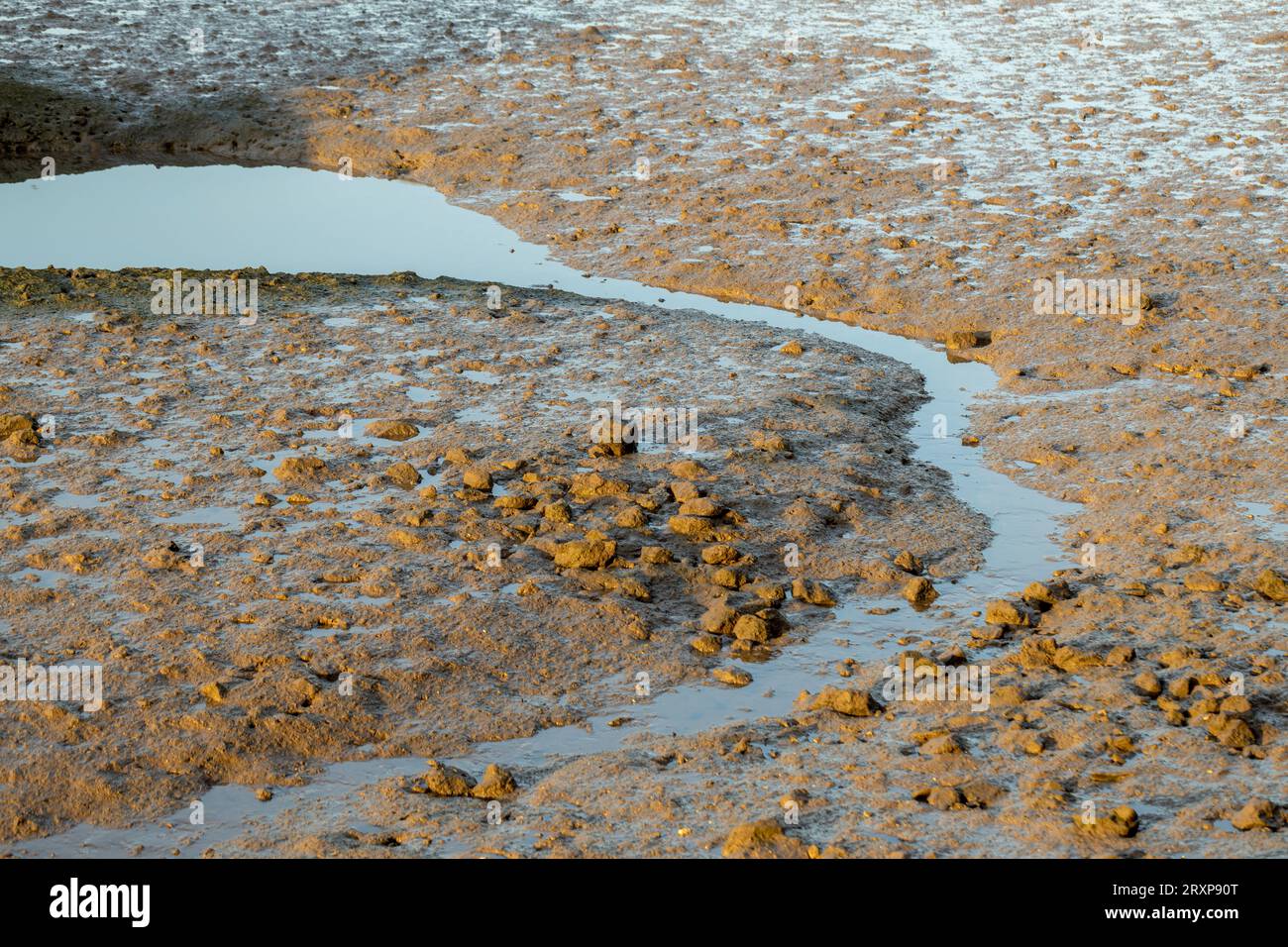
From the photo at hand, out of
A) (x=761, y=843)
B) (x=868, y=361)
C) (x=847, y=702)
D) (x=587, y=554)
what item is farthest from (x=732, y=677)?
(x=868, y=361)

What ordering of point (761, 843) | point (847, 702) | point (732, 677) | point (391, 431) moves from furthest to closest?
1. point (391, 431)
2. point (732, 677)
3. point (847, 702)
4. point (761, 843)

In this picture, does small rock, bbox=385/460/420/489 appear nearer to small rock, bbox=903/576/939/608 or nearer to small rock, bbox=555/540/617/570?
small rock, bbox=555/540/617/570

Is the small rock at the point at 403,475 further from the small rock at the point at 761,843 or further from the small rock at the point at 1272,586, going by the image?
the small rock at the point at 1272,586

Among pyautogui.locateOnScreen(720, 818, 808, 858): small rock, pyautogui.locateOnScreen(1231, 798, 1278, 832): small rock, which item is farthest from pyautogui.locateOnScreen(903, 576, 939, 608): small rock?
pyautogui.locateOnScreen(720, 818, 808, 858): small rock

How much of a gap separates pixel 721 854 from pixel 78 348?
19.8 ft

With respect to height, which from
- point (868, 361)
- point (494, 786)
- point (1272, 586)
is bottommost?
point (494, 786)

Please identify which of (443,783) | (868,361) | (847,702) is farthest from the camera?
(868,361)

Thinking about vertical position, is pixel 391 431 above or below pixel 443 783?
above

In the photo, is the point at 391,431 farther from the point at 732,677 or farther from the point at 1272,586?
the point at 1272,586

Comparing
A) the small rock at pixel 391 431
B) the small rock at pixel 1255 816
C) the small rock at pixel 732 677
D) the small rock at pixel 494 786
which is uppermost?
the small rock at pixel 391 431

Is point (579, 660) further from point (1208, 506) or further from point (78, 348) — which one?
point (78, 348)

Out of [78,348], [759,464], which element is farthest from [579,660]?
[78,348]

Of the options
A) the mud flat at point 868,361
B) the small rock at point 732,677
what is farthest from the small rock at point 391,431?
the small rock at point 732,677

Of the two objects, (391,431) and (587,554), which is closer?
(587,554)
